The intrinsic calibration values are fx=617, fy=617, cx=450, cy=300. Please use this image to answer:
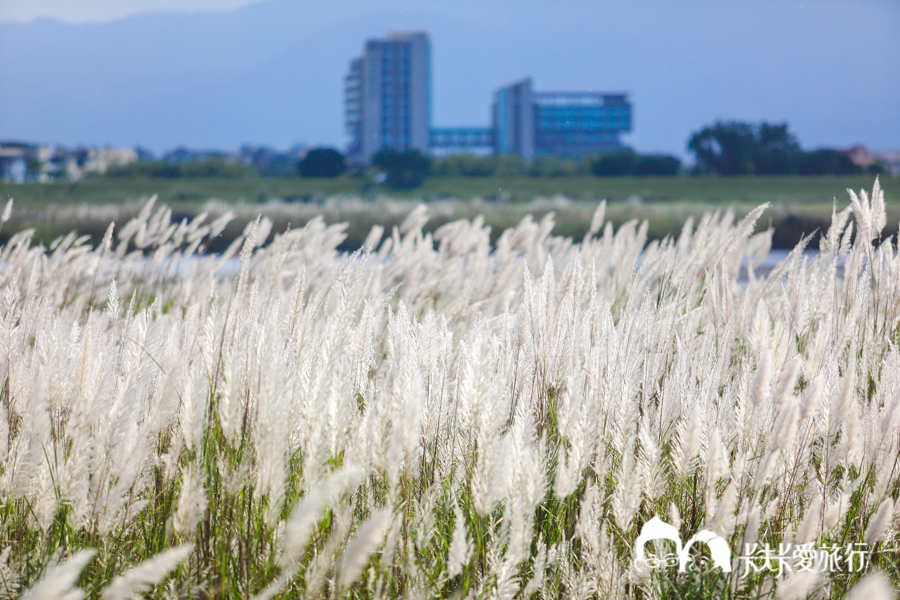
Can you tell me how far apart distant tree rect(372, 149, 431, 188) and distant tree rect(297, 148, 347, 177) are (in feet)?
6.37

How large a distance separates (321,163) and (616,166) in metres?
14.3

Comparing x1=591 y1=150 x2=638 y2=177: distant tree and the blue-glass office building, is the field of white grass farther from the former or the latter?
the blue-glass office building

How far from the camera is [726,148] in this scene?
2958cm

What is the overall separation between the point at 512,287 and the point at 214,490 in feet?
4.65

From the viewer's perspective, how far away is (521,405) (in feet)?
3.31

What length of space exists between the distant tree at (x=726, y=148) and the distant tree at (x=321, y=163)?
1754 centimetres

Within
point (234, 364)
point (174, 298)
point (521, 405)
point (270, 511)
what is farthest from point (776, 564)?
point (174, 298)

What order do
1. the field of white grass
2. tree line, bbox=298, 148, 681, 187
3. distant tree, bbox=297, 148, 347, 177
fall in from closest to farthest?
1. the field of white grass
2. tree line, bbox=298, 148, 681, 187
3. distant tree, bbox=297, 148, 347, 177

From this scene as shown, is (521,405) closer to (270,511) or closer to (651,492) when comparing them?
(651,492)

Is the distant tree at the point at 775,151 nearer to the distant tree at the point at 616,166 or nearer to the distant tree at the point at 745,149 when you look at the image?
the distant tree at the point at 745,149

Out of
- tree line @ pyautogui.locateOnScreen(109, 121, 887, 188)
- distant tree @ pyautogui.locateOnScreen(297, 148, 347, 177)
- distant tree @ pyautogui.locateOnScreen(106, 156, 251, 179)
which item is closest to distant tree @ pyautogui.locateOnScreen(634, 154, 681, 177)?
tree line @ pyautogui.locateOnScreen(109, 121, 887, 188)

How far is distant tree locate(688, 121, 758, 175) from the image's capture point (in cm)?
2878

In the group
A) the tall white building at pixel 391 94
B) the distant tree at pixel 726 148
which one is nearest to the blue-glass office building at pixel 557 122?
the tall white building at pixel 391 94

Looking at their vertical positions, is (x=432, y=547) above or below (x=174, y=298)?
below
